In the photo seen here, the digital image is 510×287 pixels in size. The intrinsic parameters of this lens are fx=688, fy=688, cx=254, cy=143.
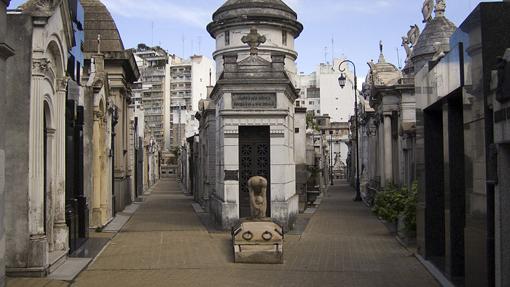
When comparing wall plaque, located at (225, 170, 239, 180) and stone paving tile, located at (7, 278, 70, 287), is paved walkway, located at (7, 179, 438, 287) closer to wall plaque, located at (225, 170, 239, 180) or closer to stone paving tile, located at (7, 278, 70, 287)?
stone paving tile, located at (7, 278, 70, 287)

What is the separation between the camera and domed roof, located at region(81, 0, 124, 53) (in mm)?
24000

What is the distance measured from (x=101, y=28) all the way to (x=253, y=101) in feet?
30.5

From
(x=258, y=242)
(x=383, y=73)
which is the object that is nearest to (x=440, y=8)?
(x=383, y=73)

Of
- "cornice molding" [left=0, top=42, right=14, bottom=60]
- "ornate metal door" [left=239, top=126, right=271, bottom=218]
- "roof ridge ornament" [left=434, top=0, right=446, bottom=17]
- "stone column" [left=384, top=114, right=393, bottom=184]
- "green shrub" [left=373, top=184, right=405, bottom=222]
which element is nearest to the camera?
"cornice molding" [left=0, top=42, right=14, bottom=60]

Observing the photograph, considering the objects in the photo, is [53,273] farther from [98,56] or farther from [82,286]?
[98,56]

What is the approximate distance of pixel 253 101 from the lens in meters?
17.3

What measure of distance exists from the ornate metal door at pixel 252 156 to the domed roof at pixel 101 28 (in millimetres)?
8599

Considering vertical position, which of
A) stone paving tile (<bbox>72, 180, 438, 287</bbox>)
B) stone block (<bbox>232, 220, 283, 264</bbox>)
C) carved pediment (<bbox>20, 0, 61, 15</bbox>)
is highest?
carved pediment (<bbox>20, 0, 61, 15</bbox>)

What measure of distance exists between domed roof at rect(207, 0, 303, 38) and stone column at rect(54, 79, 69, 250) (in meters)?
12.3

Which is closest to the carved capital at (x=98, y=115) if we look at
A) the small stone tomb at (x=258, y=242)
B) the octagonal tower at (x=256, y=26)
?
the octagonal tower at (x=256, y=26)

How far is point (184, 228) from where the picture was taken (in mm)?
18422

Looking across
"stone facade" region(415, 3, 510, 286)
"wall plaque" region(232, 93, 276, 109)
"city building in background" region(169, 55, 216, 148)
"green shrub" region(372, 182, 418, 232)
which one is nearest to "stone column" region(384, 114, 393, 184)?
"green shrub" region(372, 182, 418, 232)

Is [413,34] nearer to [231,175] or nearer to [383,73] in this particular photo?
[383,73]

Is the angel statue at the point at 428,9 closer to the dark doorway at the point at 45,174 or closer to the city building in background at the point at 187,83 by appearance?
the dark doorway at the point at 45,174
